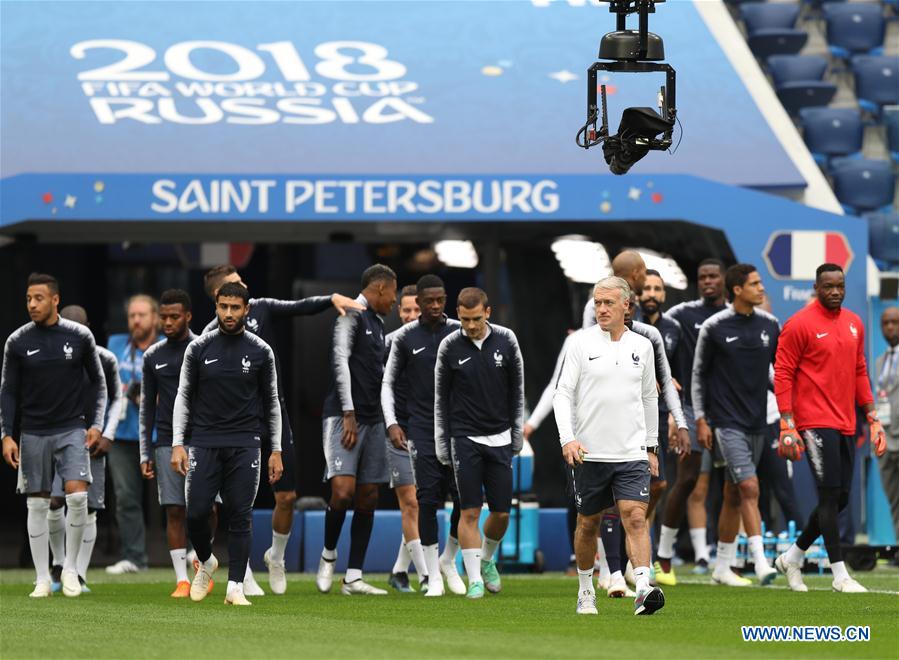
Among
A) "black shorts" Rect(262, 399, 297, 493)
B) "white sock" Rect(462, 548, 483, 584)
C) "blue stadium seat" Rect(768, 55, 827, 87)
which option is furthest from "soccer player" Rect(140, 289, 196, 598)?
"blue stadium seat" Rect(768, 55, 827, 87)

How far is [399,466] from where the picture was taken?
13.1 m

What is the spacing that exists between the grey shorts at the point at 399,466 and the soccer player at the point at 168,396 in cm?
151

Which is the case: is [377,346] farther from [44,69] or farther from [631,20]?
[631,20]

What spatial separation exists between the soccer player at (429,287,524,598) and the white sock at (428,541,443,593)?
0.33m

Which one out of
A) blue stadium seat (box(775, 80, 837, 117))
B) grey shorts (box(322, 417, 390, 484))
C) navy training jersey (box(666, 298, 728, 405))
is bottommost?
grey shorts (box(322, 417, 390, 484))

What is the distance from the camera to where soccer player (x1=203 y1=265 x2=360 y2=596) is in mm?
12773

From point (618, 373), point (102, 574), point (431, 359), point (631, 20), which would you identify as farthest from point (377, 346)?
point (631, 20)

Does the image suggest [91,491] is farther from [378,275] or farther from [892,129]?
[892,129]

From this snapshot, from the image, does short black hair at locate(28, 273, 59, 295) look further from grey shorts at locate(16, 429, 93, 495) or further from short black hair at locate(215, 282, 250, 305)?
short black hair at locate(215, 282, 250, 305)

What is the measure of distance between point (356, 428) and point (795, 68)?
47.3ft

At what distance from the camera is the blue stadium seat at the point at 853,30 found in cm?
2655

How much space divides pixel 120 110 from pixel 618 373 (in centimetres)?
767

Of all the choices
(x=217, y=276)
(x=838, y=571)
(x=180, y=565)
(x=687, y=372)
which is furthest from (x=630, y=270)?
(x=180, y=565)

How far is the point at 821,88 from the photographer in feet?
83.4
